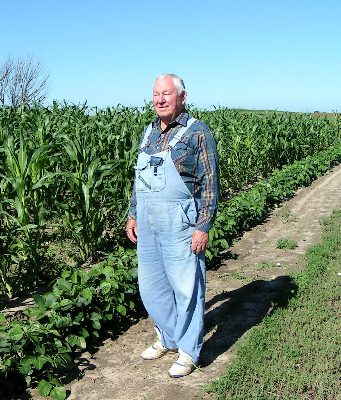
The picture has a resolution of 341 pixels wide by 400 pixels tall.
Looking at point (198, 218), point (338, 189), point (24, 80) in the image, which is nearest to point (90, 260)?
point (198, 218)

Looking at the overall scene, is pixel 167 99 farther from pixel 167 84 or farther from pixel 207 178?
pixel 207 178

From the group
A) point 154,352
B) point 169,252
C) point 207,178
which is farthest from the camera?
point 154,352

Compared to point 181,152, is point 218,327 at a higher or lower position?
lower

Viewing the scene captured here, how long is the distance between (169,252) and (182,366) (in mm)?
830

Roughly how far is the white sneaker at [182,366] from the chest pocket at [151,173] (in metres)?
1.21

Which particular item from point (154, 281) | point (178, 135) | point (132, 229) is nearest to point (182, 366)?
point (154, 281)

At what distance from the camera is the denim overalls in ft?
11.0

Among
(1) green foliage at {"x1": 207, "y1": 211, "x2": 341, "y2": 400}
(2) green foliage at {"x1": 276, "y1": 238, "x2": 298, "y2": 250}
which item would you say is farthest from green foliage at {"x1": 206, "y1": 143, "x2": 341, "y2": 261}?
(1) green foliage at {"x1": 207, "y1": 211, "x2": 341, "y2": 400}

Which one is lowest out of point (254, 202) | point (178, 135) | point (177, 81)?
point (254, 202)

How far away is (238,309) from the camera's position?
4895mm

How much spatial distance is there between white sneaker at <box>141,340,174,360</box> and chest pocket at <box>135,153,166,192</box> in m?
1.28

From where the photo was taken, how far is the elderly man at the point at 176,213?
332 cm

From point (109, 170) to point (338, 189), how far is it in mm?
7772

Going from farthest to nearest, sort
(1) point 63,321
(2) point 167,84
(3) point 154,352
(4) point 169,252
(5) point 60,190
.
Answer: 1. (5) point 60,190
2. (3) point 154,352
3. (1) point 63,321
4. (4) point 169,252
5. (2) point 167,84
